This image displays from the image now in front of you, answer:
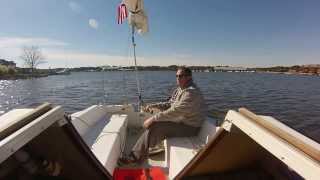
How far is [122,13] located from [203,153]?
6.80m

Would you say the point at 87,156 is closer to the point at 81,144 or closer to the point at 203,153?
the point at 81,144

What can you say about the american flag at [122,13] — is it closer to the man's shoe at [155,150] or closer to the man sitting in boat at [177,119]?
the man sitting in boat at [177,119]

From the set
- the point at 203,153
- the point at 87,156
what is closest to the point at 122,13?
the point at 87,156

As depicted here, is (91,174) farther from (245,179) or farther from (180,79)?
(180,79)

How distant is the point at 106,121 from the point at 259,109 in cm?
1719

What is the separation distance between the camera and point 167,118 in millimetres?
4992

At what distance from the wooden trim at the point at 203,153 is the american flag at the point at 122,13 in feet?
21.3

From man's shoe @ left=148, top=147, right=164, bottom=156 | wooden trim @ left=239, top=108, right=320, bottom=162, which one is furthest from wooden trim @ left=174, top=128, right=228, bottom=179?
man's shoe @ left=148, top=147, right=164, bottom=156

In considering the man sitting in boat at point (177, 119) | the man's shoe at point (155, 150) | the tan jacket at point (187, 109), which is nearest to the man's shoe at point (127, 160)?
the man sitting in boat at point (177, 119)

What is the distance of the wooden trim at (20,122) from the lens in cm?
206

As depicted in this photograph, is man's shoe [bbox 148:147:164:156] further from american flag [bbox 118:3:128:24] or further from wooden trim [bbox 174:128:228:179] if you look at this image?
american flag [bbox 118:3:128:24]

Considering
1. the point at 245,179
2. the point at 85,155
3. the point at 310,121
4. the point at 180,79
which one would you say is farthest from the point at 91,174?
the point at 310,121

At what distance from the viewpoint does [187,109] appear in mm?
4914

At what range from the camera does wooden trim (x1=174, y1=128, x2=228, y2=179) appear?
2.78 m
